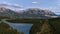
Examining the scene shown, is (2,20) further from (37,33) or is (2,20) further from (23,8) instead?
(37,33)

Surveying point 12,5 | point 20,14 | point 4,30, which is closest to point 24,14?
point 20,14

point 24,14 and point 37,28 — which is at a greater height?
point 24,14

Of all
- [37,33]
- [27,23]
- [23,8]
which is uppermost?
[23,8]

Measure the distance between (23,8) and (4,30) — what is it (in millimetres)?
725

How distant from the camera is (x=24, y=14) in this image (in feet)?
13.6

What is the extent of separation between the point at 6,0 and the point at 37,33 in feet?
3.71

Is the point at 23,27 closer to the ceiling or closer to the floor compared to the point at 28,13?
closer to the floor

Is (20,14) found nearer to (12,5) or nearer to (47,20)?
(12,5)

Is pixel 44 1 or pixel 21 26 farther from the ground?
pixel 44 1

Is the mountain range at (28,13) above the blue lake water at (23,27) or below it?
above

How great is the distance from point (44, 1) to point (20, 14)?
69 cm

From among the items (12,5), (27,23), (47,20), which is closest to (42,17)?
(47,20)

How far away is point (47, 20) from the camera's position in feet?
13.4

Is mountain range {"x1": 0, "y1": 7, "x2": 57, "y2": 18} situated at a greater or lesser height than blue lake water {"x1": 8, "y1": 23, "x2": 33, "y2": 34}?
greater
